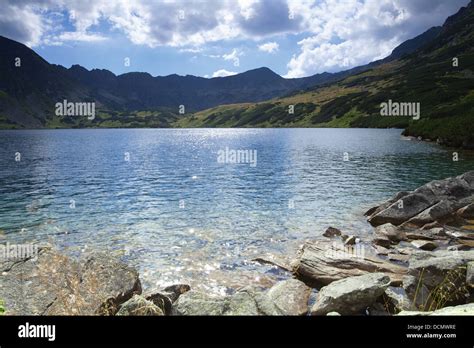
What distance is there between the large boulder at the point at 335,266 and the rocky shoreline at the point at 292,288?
5cm

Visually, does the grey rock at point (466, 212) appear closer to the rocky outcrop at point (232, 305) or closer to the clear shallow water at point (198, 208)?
the clear shallow water at point (198, 208)

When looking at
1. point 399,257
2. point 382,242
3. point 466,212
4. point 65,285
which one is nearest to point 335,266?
point 399,257

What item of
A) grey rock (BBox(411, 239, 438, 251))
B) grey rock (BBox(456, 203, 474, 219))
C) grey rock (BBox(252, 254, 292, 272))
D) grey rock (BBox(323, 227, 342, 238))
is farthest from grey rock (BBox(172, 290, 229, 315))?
grey rock (BBox(456, 203, 474, 219))

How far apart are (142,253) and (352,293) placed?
12.3 meters

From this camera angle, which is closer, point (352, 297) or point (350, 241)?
point (352, 297)

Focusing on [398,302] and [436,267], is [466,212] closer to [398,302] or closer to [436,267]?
[436,267]

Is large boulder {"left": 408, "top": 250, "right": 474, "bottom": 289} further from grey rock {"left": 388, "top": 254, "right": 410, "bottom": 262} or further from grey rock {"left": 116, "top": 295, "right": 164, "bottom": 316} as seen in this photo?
grey rock {"left": 116, "top": 295, "right": 164, "bottom": 316}

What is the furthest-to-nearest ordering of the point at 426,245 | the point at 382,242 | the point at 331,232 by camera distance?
the point at 331,232
the point at 382,242
the point at 426,245

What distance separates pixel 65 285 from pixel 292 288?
8.79 metres

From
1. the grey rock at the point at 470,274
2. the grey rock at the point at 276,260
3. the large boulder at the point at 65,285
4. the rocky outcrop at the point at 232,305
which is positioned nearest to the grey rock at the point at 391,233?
the grey rock at the point at 276,260

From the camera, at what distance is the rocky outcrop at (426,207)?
24953mm

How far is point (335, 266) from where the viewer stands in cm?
1664

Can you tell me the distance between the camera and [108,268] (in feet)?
46.5

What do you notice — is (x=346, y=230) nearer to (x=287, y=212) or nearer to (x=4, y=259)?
(x=287, y=212)
